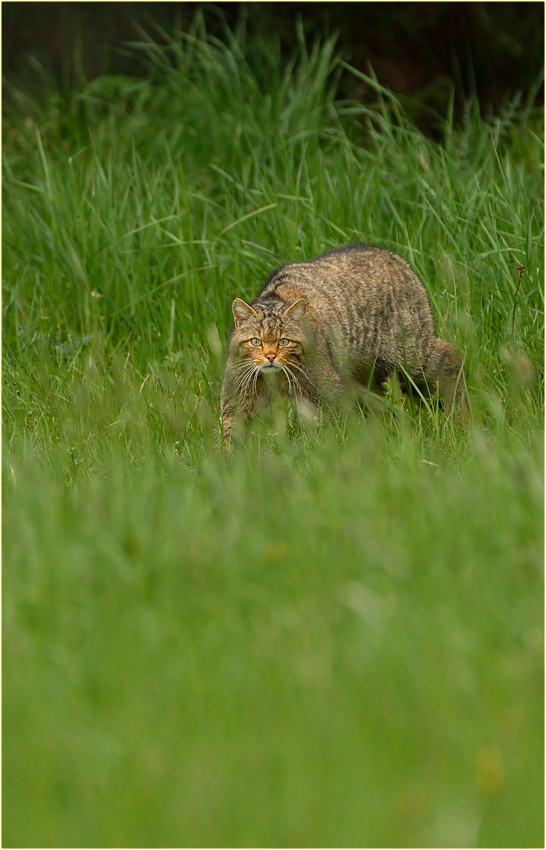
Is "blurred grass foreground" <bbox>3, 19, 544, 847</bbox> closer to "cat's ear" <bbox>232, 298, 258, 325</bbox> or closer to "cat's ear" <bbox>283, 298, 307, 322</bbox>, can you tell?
"cat's ear" <bbox>232, 298, 258, 325</bbox>

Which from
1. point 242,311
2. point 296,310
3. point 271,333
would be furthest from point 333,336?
point 242,311

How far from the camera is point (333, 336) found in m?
5.38

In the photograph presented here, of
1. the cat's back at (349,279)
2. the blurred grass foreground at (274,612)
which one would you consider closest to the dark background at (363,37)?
the cat's back at (349,279)

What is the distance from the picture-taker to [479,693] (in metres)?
2.24

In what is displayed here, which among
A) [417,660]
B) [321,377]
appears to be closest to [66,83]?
[321,377]

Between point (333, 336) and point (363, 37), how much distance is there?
6.42m

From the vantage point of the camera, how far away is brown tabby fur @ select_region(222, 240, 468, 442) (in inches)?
206

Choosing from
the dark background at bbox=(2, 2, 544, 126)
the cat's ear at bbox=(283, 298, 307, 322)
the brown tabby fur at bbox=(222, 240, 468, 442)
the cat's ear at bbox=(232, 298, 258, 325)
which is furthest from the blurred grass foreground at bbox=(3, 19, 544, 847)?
the dark background at bbox=(2, 2, 544, 126)

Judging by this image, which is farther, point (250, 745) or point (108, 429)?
point (108, 429)

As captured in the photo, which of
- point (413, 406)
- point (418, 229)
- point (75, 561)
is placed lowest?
point (413, 406)

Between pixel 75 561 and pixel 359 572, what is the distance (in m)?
0.74

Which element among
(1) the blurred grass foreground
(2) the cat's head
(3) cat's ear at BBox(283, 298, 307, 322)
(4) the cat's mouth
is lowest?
(4) the cat's mouth

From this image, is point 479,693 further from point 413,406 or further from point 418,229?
point 418,229

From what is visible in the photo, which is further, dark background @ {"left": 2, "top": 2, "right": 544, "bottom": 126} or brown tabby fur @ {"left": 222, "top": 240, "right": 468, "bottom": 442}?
dark background @ {"left": 2, "top": 2, "right": 544, "bottom": 126}
